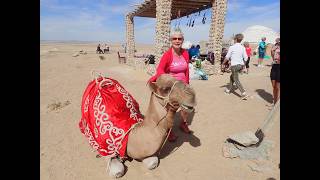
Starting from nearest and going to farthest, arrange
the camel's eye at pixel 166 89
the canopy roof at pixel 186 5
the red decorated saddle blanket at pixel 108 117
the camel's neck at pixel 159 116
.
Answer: the camel's eye at pixel 166 89 → the camel's neck at pixel 159 116 → the red decorated saddle blanket at pixel 108 117 → the canopy roof at pixel 186 5

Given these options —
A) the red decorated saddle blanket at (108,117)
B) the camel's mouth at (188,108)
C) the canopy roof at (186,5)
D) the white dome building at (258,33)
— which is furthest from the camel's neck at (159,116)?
the white dome building at (258,33)

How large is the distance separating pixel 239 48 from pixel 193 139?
12.1ft

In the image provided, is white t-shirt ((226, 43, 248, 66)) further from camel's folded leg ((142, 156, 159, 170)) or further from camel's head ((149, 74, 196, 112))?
camel's head ((149, 74, 196, 112))

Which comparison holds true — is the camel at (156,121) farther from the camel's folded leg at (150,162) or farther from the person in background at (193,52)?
the person in background at (193,52)

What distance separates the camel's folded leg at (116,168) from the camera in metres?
3.81

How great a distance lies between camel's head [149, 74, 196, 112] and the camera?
290 centimetres

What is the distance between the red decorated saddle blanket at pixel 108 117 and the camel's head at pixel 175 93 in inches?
39.1

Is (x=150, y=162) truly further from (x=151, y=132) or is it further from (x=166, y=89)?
(x=166, y=89)

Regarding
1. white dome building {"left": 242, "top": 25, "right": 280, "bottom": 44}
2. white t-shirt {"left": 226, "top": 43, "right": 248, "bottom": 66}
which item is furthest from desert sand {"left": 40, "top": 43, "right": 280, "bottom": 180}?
white dome building {"left": 242, "top": 25, "right": 280, "bottom": 44}

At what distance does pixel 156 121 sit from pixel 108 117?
34.9 inches

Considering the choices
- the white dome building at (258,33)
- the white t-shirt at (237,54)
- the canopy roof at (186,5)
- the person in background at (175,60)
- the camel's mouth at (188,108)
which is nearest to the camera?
the camel's mouth at (188,108)

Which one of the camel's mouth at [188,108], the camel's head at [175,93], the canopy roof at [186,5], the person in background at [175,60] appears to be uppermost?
the canopy roof at [186,5]
